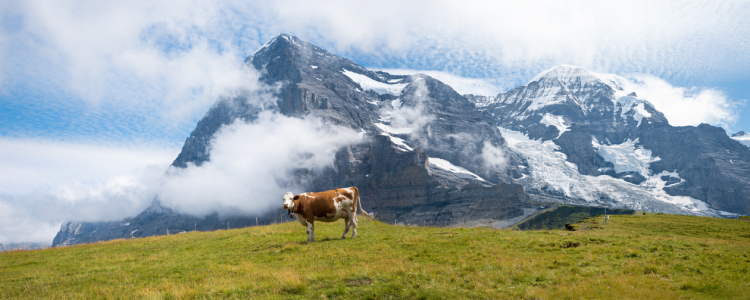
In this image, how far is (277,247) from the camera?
2319 cm

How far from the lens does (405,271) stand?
599 inches

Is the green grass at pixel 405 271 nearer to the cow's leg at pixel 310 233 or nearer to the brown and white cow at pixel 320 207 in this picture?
the cow's leg at pixel 310 233

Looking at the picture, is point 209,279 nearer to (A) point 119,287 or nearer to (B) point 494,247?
(A) point 119,287

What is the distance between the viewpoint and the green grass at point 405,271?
1293 cm

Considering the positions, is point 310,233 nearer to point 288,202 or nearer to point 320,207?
point 320,207

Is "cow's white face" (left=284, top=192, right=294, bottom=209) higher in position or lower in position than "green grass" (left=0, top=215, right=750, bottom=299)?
higher

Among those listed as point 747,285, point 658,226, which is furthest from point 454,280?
point 658,226

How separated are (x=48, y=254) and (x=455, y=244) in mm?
29720

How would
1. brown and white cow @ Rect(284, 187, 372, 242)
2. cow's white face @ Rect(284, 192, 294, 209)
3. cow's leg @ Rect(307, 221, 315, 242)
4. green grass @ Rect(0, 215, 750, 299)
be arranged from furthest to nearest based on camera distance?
brown and white cow @ Rect(284, 187, 372, 242)
cow's leg @ Rect(307, 221, 315, 242)
cow's white face @ Rect(284, 192, 294, 209)
green grass @ Rect(0, 215, 750, 299)

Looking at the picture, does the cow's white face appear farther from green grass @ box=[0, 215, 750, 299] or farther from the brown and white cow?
green grass @ box=[0, 215, 750, 299]

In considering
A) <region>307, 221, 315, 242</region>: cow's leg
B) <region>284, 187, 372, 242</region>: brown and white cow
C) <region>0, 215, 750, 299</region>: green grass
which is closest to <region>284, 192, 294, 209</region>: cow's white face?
<region>284, 187, 372, 242</region>: brown and white cow

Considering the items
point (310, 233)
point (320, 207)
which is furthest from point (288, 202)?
point (310, 233)

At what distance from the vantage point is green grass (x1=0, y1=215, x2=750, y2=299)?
42.4 ft

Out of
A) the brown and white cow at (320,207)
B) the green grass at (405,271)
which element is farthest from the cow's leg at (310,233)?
the green grass at (405,271)
